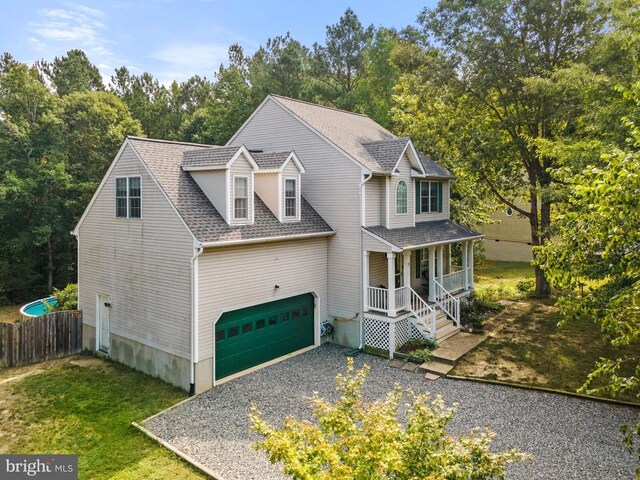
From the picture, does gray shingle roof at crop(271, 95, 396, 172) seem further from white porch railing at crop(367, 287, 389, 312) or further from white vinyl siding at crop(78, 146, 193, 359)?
white vinyl siding at crop(78, 146, 193, 359)

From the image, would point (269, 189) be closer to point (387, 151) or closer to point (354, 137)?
point (387, 151)

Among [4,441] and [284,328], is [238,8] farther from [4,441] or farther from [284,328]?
[4,441]

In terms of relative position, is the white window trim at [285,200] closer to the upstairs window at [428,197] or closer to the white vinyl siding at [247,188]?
the white vinyl siding at [247,188]

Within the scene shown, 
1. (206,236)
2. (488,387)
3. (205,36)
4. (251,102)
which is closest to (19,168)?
(205,36)

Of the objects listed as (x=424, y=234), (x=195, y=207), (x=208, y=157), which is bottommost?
(x=424, y=234)

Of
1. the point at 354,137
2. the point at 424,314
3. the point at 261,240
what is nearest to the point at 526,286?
the point at 424,314

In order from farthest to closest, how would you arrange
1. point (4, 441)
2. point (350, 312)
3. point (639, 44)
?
point (350, 312), point (639, 44), point (4, 441)
